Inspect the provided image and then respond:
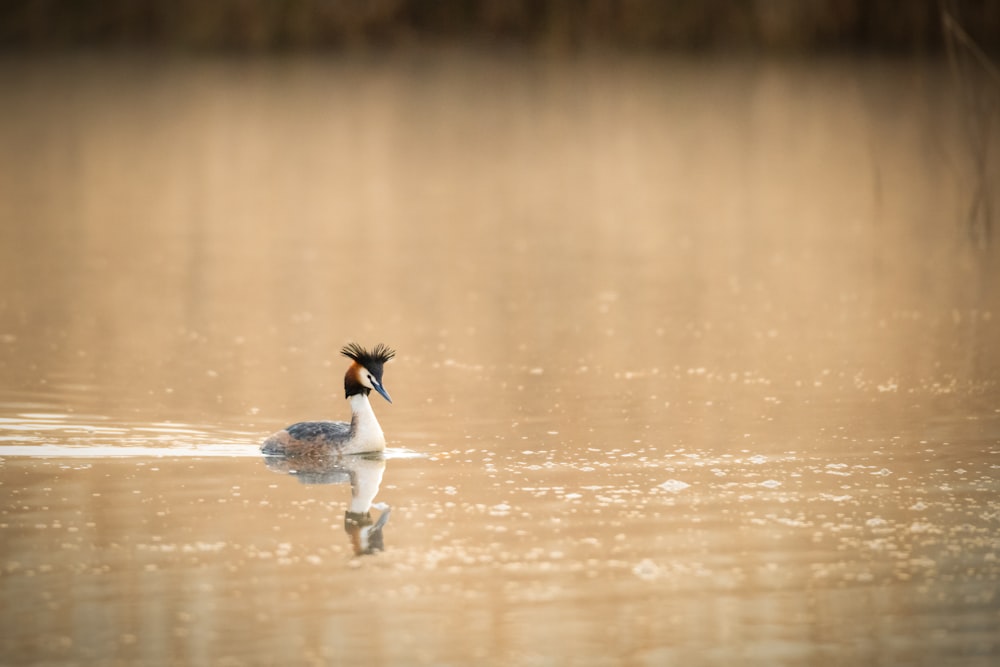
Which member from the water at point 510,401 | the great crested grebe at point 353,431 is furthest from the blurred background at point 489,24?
the great crested grebe at point 353,431

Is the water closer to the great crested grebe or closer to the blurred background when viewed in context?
the great crested grebe

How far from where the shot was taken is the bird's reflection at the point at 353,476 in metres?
6.45

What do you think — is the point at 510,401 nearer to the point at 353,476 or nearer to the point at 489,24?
the point at 353,476

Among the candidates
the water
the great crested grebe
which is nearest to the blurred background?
the water

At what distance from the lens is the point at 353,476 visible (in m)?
7.21

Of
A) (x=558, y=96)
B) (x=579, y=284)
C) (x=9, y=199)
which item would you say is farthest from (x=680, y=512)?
(x=558, y=96)

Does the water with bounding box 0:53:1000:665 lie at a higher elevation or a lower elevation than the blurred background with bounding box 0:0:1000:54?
lower

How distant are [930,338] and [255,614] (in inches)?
223

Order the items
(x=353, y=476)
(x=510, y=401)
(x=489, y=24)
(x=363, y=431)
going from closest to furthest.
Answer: (x=353, y=476) → (x=363, y=431) → (x=510, y=401) → (x=489, y=24)

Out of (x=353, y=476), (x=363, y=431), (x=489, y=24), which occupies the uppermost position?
(x=489, y=24)

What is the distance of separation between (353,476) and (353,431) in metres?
0.27

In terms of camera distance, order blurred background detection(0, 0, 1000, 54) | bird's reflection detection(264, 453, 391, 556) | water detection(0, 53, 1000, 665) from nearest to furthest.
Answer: water detection(0, 53, 1000, 665), bird's reflection detection(264, 453, 391, 556), blurred background detection(0, 0, 1000, 54)

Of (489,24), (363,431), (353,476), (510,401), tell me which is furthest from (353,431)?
(489,24)

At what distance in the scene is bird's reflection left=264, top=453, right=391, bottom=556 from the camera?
645 centimetres
